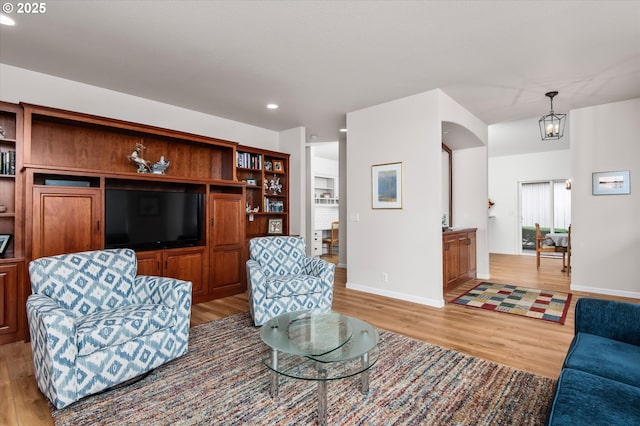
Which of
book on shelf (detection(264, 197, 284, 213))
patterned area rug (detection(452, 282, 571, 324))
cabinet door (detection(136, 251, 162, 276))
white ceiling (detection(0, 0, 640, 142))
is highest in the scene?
white ceiling (detection(0, 0, 640, 142))

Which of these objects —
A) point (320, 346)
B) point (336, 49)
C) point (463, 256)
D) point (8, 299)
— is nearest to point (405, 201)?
point (463, 256)

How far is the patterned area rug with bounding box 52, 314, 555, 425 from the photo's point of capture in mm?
1819

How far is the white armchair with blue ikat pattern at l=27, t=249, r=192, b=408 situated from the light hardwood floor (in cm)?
16

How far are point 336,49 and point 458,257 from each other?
3493 mm

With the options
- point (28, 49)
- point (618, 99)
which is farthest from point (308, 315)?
point (618, 99)

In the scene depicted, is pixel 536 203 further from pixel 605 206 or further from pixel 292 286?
pixel 292 286

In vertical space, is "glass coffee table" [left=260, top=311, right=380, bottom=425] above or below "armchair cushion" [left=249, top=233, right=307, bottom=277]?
below

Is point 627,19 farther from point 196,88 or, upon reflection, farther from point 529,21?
point 196,88

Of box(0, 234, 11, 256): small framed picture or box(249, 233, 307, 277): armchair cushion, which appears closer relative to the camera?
box(0, 234, 11, 256): small framed picture

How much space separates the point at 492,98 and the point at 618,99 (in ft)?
5.74

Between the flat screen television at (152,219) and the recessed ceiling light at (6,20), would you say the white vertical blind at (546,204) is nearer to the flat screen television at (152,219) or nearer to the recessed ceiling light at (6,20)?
the flat screen television at (152,219)

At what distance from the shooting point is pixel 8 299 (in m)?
2.91

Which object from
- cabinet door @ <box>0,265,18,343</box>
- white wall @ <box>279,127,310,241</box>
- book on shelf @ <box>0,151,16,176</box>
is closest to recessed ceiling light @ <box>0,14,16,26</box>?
book on shelf @ <box>0,151,16,176</box>

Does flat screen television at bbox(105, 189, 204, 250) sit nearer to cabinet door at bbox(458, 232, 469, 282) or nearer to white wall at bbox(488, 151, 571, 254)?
cabinet door at bbox(458, 232, 469, 282)
